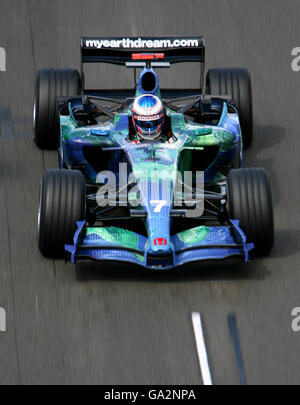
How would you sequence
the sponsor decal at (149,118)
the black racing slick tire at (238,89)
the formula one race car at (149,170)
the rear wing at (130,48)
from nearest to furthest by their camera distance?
the formula one race car at (149,170) < the sponsor decal at (149,118) < the rear wing at (130,48) < the black racing slick tire at (238,89)

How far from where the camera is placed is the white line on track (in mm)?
12430

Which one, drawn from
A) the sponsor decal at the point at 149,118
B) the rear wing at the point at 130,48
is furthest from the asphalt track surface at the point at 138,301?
the sponsor decal at the point at 149,118

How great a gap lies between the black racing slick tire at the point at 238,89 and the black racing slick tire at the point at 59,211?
415 centimetres

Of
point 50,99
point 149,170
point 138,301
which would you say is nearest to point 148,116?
point 149,170

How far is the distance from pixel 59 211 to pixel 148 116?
6.38 feet

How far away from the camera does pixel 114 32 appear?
2283 centimetres

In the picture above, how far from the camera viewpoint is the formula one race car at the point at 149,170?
548 inches

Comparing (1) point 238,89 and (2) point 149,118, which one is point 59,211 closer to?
(2) point 149,118

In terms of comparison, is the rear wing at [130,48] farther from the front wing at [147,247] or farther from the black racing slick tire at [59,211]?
the front wing at [147,247]

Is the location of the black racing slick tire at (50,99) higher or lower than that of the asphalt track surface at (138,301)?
higher

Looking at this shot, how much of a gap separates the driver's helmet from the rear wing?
5.99 feet

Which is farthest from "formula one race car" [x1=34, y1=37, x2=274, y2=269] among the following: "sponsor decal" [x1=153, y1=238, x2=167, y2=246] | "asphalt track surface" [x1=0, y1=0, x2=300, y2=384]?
"asphalt track surface" [x1=0, y1=0, x2=300, y2=384]

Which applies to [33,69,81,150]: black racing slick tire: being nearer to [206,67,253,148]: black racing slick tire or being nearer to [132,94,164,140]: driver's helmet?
[206,67,253,148]: black racing slick tire

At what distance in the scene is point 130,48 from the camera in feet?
55.6
